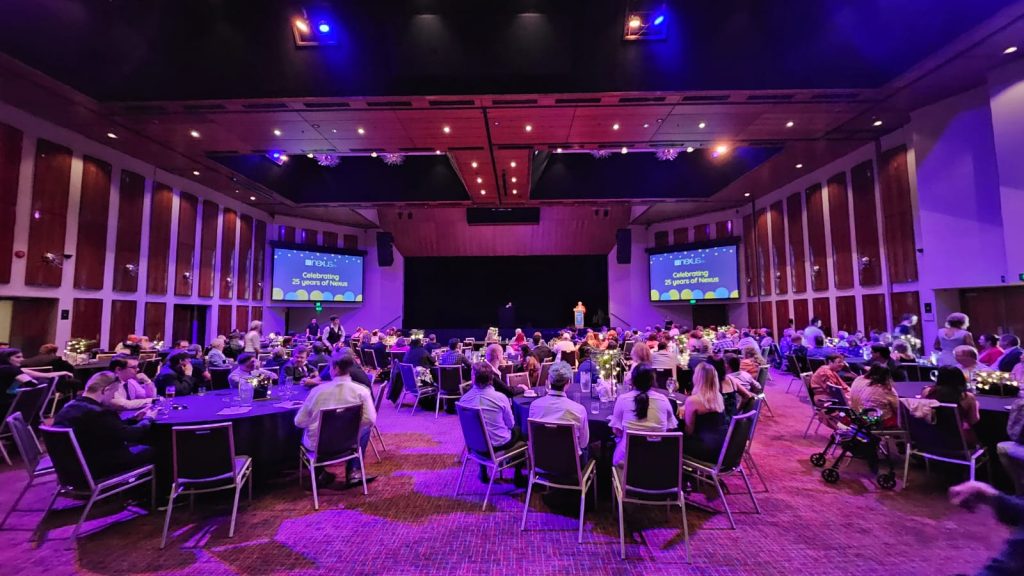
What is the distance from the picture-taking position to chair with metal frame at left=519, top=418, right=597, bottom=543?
3.14m

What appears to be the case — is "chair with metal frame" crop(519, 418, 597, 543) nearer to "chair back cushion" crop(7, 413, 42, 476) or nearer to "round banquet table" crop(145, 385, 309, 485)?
"round banquet table" crop(145, 385, 309, 485)

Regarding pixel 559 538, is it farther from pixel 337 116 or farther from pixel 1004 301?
pixel 1004 301

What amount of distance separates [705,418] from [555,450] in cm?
133

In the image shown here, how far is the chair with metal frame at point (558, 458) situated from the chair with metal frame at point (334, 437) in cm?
166

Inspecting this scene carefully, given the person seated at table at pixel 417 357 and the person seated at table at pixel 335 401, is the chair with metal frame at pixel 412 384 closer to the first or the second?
the person seated at table at pixel 417 357

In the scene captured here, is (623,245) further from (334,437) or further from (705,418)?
(334,437)

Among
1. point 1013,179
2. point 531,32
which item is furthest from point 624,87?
point 1013,179

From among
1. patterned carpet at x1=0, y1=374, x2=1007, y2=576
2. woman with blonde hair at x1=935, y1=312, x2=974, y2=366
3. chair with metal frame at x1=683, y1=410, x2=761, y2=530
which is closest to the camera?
patterned carpet at x1=0, y1=374, x2=1007, y2=576

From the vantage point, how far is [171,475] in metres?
3.75

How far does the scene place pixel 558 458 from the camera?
3238 millimetres

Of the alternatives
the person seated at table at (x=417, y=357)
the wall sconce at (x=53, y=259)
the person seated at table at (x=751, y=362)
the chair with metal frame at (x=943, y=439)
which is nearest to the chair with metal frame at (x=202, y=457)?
the person seated at table at (x=417, y=357)

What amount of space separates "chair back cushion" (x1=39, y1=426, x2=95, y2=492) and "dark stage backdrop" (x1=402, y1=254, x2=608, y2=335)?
17021mm

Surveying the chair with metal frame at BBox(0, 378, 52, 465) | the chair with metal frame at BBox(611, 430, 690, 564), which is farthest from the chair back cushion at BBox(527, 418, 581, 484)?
the chair with metal frame at BBox(0, 378, 52, 465)

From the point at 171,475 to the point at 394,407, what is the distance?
13.9 ft
